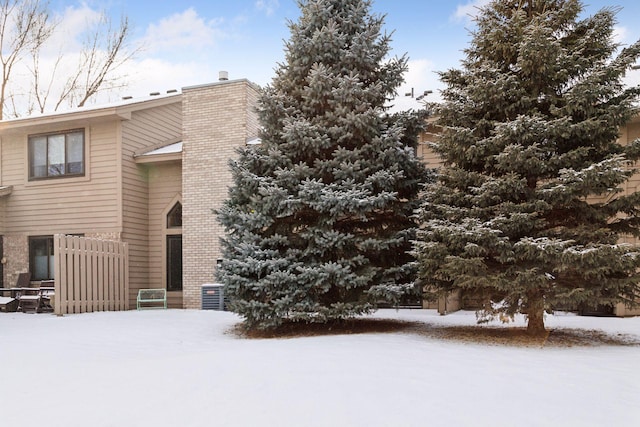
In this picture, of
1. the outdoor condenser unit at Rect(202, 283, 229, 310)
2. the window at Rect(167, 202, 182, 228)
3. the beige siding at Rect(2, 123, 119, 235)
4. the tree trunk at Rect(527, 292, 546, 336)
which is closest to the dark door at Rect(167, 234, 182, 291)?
the window at Rect(167, 202, 182, 228)

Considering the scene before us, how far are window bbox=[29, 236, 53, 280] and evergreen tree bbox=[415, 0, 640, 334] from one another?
11468 millimetres

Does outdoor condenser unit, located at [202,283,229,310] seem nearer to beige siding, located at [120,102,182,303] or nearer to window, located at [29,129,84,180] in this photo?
beige siding, located at [120,102,182,303]

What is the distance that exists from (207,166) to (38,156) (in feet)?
17.4

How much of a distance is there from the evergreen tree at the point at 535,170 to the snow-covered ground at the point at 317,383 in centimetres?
94

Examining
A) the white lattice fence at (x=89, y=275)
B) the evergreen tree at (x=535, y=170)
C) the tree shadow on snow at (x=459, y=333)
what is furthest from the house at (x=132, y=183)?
the evergreen tree at (x=535, y=170)

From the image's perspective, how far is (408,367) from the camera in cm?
543

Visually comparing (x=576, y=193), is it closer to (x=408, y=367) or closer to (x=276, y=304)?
(x=408, y=367)

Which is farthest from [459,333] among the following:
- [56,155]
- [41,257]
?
[56,155]

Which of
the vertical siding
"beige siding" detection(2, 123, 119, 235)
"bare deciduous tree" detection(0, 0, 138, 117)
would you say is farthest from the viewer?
"bare deciduous tree" detection(0, 0, 138, 117)

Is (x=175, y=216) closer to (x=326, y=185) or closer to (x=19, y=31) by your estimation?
(x=326, y=185)

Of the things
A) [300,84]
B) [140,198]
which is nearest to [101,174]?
[140,198]

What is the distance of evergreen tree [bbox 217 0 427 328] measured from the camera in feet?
26.6

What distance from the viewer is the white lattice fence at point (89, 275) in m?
11.7

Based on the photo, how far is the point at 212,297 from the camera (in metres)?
13.0
